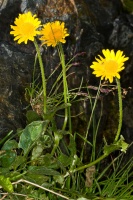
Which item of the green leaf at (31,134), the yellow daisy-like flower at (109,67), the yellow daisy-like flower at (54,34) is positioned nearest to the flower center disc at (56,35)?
the yellow daisy-like flower at (54,34)

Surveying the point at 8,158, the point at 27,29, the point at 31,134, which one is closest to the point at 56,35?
the point at 27,29

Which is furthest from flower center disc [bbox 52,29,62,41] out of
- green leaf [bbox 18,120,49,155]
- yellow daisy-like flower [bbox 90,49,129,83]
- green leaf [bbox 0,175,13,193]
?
green leaf [bbox 0,175,13,193]

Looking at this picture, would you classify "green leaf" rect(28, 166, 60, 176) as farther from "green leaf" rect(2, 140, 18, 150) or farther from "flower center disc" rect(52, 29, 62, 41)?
"flower center disc" rect(52, 29, 62, 41)

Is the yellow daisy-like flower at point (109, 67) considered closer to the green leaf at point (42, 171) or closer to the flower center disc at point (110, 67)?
the flower center disc at point (110, 67)

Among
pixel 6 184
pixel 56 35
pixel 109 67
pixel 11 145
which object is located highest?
pixel 56 35

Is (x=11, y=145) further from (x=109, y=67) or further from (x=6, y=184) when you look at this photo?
(x=109, y=67)

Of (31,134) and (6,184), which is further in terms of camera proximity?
(31,134)

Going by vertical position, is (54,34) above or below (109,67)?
above
